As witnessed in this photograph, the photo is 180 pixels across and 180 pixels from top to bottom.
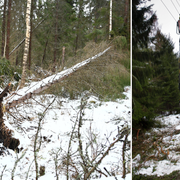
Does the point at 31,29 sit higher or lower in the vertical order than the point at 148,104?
higher

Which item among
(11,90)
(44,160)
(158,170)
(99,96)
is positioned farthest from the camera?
(99,96)

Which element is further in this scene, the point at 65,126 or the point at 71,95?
the point at 71,95

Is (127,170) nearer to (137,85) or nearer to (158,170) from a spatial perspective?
(158,170)

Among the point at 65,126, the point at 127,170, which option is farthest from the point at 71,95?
the point at 127,170

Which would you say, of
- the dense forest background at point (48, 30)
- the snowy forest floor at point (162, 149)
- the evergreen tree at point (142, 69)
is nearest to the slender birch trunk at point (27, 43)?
the dense forest background at point (48, 30)

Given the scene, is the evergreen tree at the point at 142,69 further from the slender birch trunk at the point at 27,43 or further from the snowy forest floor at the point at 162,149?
the slender birch trunk at the point at 27,43

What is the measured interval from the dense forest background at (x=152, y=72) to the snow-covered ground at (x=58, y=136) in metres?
0.66

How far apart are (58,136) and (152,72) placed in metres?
1.00

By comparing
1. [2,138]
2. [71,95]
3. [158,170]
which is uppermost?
[71,95]

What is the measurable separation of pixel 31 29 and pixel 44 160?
112 cm

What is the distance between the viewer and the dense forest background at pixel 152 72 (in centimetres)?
68

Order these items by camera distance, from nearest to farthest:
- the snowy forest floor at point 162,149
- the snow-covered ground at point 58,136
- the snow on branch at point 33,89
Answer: the snowy forest floor at point 162,149
the snow-covered ground at point 58,136
the snow on branch at point 33,89

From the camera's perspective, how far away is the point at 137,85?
76 centimetres

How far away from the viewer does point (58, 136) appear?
54.1 inches
